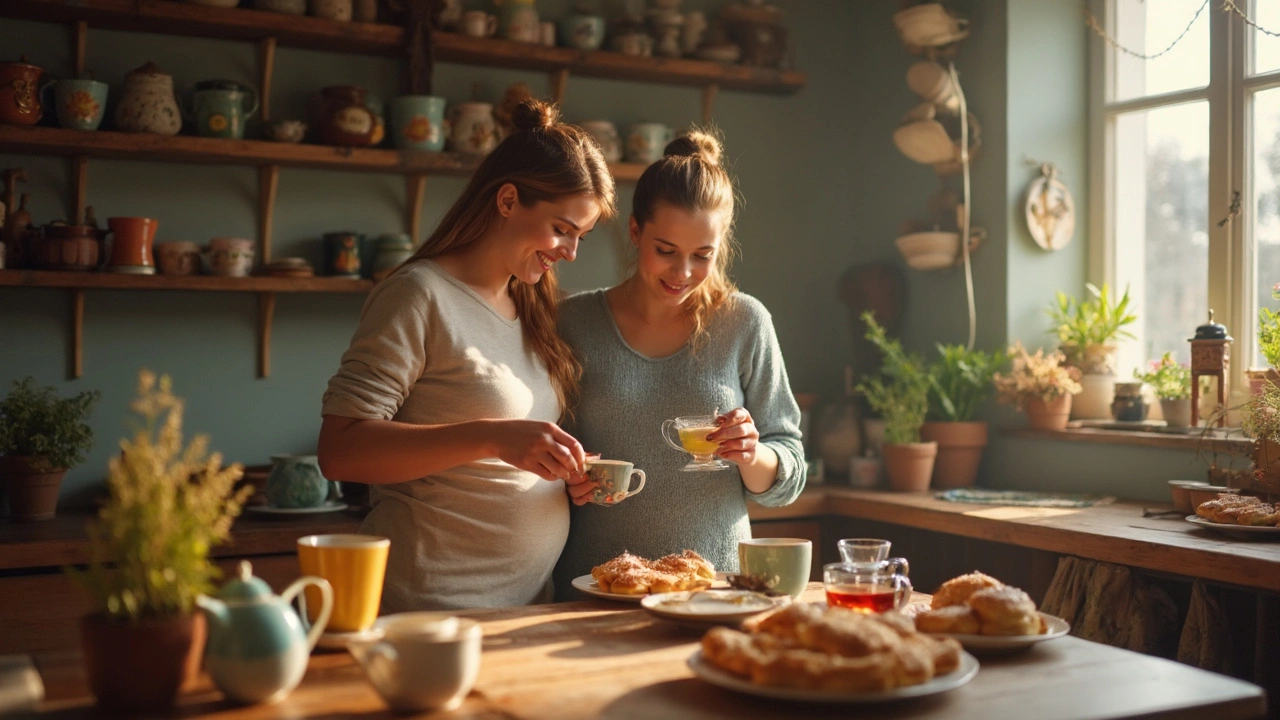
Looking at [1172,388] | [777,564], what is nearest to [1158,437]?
[1172,388]

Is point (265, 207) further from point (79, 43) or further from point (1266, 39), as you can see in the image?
point (1266, 39)

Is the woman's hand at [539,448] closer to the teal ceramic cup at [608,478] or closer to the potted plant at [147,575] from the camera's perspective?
the teal ceramic cup at [608,478]

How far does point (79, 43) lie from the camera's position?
3109 millimetres

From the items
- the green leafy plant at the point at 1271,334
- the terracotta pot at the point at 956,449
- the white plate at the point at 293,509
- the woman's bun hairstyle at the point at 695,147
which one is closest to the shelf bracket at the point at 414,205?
the white plate at the point at 293,509

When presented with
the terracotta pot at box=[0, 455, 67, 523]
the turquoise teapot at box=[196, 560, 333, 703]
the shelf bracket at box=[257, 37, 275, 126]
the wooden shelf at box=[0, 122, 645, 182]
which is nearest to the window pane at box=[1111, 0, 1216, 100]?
the wooden shelf at box=[0, 122, 645, 182]

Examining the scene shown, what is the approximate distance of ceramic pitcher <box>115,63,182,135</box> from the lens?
3.04m

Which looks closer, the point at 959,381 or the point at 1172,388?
the point at 1172,388

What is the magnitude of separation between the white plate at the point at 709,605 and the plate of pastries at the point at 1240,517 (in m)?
1.30

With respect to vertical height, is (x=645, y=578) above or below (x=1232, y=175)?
below

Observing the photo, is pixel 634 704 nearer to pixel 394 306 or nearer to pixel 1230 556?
pixel 394 306

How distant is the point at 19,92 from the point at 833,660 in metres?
2.73

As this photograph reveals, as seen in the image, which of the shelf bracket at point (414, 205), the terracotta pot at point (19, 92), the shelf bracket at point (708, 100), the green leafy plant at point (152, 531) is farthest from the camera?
the shelf bracket at point (708, 100)

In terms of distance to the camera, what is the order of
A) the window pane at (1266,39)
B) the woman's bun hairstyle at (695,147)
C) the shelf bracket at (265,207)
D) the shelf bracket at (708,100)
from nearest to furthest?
the woman's bun hairstyle at (695,147)
the window pane at (1266,39)
the shelf bracket at (265,207)
the shelf bracket at (708,100)

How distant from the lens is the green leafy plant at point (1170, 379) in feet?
10.3
